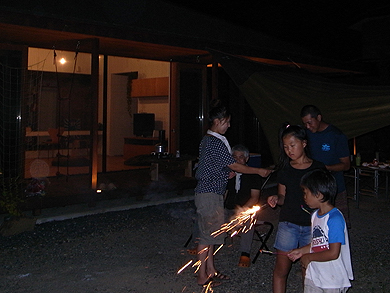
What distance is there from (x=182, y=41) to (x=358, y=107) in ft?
13.7

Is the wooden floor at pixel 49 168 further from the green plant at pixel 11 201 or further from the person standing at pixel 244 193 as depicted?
the person standing at pixel 244 193

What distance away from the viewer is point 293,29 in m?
13.7

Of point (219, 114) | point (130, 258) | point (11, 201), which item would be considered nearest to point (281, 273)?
point (219, 114)

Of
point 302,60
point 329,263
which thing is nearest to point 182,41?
point 302,60

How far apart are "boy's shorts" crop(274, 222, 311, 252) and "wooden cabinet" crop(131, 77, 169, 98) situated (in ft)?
32.0

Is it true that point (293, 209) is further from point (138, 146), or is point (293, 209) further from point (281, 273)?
point (138, 146)

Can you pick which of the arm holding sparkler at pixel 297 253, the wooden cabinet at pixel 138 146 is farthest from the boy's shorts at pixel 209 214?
the wooden cabinet at pixel 138 146

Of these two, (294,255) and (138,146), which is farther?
(138,146)

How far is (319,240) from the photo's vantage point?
2.94 m

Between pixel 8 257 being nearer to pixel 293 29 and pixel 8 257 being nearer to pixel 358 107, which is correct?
pixel 358 107

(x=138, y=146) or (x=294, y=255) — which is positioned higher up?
(x=138, y=146)

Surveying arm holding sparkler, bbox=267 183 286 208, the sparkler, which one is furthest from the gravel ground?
arm holding sparkler, bbox=267 183 286 208

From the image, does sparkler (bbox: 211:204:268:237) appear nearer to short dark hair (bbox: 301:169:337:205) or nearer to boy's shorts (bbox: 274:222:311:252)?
boy's shorts (bbox: 274:222:311:252)

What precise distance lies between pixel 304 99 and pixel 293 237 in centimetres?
217
